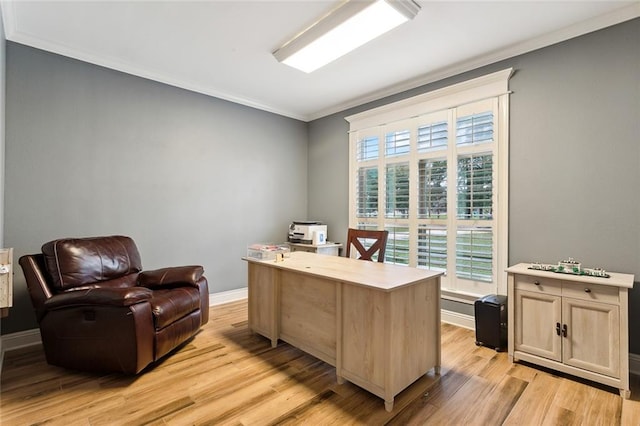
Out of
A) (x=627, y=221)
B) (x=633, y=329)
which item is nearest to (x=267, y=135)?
(x=627, y=221)

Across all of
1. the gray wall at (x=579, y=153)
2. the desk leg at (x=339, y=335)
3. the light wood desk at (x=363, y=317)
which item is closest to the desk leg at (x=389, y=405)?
the light wood desk at (x=363, y=317)

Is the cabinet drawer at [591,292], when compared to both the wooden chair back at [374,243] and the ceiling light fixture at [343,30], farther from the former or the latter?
the ceiling light fixture at [343,30]

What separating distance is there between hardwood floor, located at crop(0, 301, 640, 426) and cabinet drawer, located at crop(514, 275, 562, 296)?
→ 1.97 feet

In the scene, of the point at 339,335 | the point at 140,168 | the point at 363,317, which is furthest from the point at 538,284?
the point at 140,168

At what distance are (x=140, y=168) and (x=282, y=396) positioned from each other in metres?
2.78

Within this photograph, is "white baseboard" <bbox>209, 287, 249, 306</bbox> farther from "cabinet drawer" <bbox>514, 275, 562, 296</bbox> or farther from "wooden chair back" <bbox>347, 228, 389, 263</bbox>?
"cabinet drawer" <bbox>514, 275, 562, 296</bbox>

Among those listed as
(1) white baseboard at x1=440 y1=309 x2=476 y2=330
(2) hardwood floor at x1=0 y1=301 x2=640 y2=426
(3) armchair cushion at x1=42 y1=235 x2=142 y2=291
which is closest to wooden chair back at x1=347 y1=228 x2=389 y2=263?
(2) hardwood floor at x1=0 y1=301 x2=640 y2=426

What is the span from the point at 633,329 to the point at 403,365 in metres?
1.84

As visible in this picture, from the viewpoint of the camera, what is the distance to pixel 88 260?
2.62 metres

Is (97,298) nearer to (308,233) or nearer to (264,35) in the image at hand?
(264,35)

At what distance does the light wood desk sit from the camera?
185 cm

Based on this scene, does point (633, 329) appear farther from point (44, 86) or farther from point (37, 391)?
point (44, 86)

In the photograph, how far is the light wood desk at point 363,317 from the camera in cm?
185

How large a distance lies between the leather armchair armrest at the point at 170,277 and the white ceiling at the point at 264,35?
210 centimetres
